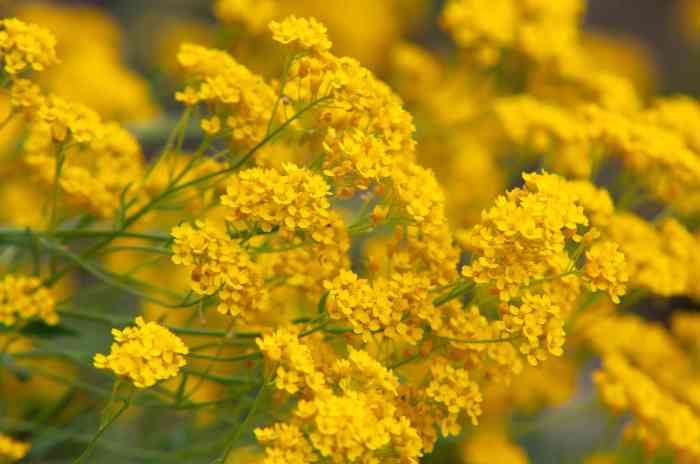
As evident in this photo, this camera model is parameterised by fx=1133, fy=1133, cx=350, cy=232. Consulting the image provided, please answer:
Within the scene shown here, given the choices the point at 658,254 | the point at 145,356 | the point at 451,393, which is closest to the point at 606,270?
the point at 451,393

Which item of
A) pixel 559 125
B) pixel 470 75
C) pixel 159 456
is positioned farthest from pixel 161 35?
pixel 159 456

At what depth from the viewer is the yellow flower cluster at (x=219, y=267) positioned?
1.52 metres

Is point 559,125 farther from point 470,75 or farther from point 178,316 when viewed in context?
point 178,316

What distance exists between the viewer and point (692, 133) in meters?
2.11

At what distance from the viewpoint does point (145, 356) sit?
1.40 m

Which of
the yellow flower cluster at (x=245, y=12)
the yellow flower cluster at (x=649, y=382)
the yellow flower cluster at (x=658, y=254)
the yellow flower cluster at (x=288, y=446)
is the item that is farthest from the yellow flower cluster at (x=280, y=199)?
the yellow flower cluster at (x=245, y=12)

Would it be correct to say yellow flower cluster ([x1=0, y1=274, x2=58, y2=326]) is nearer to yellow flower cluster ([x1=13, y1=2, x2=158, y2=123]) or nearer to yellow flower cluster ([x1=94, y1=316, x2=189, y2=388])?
yellow flower cluster ([x1=94, y1=316, x2=189, y2=388])

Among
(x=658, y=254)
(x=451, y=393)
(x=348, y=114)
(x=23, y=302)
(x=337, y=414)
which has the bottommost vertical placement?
(x=23, y=302)

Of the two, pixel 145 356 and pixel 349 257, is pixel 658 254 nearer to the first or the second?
pixel 349 257

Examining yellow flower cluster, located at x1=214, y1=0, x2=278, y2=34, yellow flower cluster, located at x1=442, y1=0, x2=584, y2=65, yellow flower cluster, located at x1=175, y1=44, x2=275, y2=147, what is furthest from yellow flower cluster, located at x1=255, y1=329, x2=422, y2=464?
yellow flower cluster, located at x1=442, y1=0, x2=584, y2=65

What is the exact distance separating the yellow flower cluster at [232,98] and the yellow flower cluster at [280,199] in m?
0.20

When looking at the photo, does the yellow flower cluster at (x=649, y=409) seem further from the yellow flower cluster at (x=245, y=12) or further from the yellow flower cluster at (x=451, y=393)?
the yellow flower cluster at (x=245, y=12)

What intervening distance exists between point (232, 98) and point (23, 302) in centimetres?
44

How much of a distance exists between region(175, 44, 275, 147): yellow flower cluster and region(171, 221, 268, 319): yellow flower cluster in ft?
0.70
